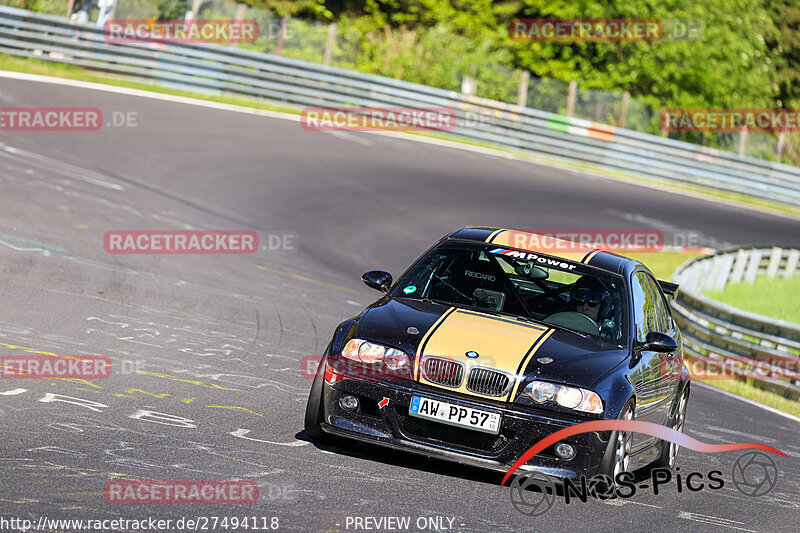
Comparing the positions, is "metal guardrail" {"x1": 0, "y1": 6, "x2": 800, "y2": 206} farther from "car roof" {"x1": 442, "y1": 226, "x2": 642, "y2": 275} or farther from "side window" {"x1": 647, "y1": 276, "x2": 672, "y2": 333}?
"side window" {"x1": 647, "y1": 276, "x2": 672, "y2": 333}

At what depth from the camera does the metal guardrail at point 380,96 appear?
90.1ft

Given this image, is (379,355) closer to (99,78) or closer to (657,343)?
(657,343)

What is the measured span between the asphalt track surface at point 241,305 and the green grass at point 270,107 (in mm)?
2063

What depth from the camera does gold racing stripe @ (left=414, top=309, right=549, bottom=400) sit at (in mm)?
6652

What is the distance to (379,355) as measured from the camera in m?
6.84

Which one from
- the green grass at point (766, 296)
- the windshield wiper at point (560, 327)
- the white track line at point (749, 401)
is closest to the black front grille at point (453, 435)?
the windshield wiper at point (560, 327)

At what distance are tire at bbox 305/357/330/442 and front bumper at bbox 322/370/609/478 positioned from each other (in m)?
0.33

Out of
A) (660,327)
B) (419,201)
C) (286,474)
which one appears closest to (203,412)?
(286,474)

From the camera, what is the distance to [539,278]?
8.24 meters

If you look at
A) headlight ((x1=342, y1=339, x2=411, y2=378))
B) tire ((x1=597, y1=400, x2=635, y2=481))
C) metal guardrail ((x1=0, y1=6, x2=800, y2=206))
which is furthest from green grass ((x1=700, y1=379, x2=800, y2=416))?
metal guardrail ((x1=0, y1=6, x2=800, y2=206))

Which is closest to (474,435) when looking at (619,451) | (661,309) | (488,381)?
(488,381)

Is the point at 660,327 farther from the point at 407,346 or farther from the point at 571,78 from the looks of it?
the point at 571,78

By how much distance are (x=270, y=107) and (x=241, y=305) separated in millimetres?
17373

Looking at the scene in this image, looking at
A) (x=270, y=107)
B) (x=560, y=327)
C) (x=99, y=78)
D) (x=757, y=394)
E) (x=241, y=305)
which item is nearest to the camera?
(x=560, y=327)
